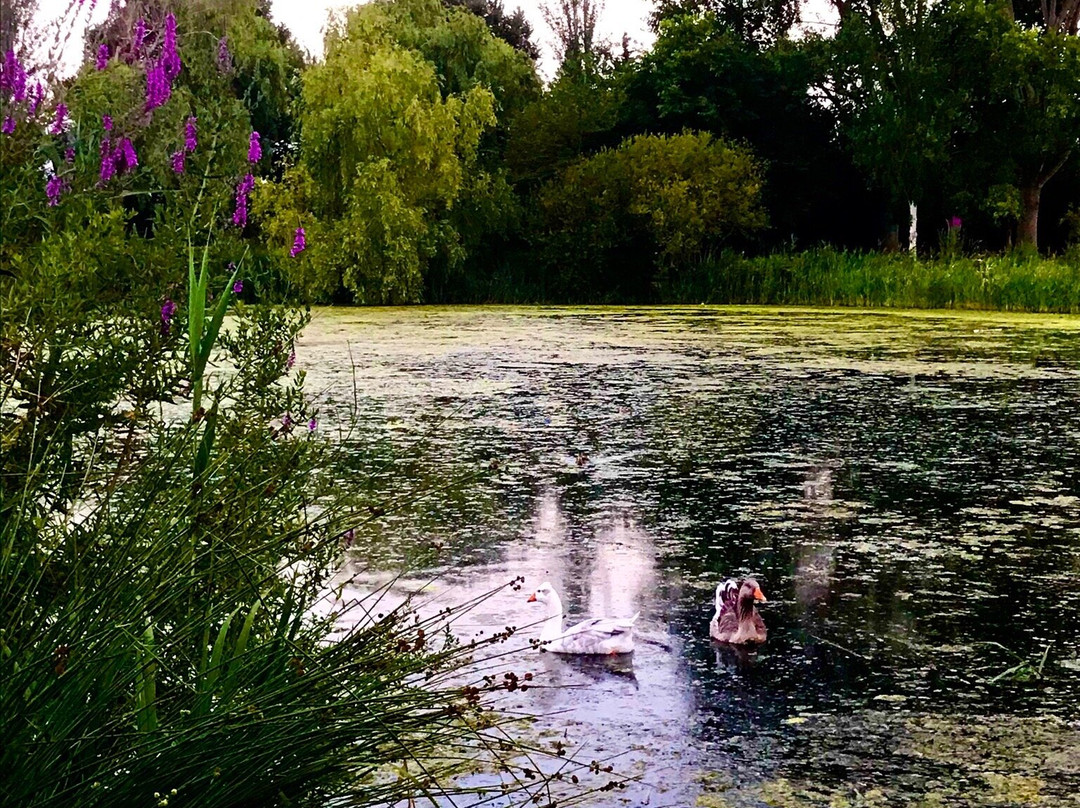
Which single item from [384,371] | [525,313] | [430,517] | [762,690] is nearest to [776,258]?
[525,313]

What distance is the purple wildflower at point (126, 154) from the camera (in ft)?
7.55

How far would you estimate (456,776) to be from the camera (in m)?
2.03

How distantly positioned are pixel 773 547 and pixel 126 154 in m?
2.07

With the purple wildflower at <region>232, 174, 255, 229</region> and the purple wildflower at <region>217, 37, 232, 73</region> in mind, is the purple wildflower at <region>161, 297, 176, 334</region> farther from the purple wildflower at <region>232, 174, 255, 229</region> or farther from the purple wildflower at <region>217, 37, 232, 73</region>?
the purple wildflower at <region>217, 37, 232, 73</region>

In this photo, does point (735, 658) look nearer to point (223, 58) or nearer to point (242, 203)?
point (242, 203)

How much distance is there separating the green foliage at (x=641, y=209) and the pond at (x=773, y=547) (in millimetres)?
8133

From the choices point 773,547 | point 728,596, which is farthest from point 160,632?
point 773,547

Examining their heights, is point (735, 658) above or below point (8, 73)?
below

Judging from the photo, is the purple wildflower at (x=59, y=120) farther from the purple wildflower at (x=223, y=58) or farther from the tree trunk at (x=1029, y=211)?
the tree trunk at (x=1029, y=211)

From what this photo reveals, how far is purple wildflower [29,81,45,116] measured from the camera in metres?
2.08

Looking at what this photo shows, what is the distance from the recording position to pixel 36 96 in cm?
208

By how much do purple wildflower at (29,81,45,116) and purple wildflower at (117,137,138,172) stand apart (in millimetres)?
202

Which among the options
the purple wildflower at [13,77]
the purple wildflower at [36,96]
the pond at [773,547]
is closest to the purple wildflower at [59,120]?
the purple wildflower at [36,96]

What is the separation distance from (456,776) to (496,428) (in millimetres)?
3584
